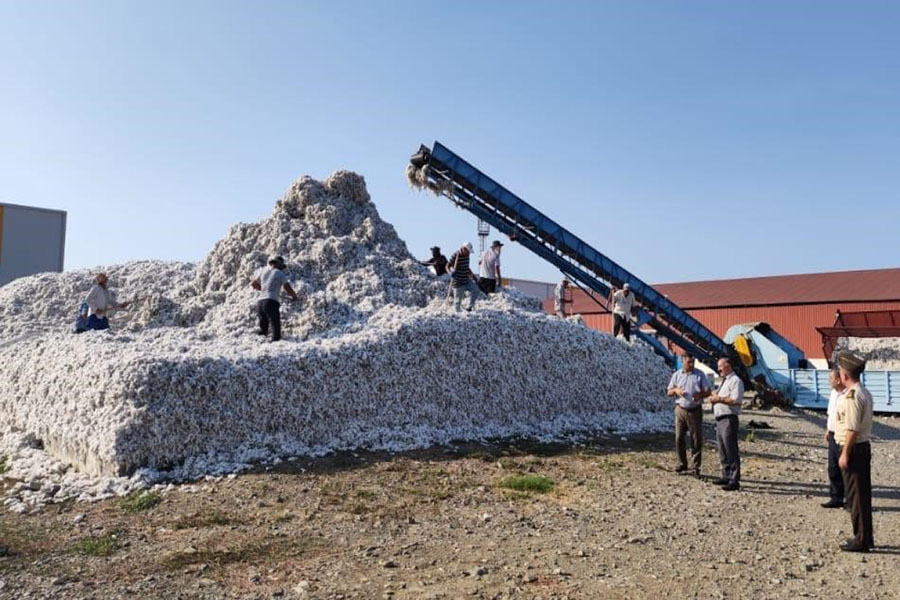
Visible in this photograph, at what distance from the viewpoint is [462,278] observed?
11930mm

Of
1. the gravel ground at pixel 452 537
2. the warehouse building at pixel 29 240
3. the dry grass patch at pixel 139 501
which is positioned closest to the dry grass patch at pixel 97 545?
the gravel ground at pixel 452 537

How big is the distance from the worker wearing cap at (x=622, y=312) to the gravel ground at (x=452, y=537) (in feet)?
20.2

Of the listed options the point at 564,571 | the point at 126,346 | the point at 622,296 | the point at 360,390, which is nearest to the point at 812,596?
the point at 564,571

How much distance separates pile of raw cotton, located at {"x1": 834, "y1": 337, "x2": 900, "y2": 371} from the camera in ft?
68.3

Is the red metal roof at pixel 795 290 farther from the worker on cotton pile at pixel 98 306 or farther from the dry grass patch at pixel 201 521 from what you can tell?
the dry grass patch at pixel 201 521

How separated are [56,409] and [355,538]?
5307 millimetres

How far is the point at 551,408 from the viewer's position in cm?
1165

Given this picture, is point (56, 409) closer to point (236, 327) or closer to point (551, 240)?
point (236, 327)

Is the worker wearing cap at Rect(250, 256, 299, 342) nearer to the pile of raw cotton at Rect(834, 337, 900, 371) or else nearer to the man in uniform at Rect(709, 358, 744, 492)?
the man in uniform at Rect(709, 358, 744, 492)

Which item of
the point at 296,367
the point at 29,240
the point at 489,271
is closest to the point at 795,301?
the point at 489,271

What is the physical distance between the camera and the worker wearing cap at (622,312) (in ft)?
48.8

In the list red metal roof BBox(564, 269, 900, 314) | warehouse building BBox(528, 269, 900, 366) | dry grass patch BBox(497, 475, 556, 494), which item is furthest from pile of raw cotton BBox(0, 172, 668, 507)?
red metal roof BBox(564, 269, 900, 314)

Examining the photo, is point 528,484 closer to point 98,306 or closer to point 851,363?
point 851,363

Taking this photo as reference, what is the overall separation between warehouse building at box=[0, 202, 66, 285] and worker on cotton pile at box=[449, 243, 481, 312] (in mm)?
16823
